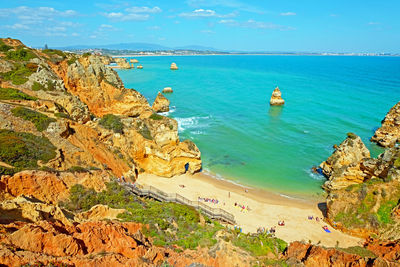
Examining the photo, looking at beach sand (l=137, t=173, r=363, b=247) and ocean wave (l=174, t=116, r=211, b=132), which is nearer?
beach sand (l=137, t=173, r=363, b=247)

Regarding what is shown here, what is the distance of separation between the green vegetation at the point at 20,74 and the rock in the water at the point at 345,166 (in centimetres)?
3771

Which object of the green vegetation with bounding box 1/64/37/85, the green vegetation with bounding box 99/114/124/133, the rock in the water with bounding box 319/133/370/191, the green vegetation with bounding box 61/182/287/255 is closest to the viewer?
the green vegetation with bounding box 61/182/287/255

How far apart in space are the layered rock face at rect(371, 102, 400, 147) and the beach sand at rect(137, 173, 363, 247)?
2326 cm

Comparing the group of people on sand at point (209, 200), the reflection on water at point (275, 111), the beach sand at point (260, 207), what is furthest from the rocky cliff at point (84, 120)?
the reflection on water at point (275, 111)

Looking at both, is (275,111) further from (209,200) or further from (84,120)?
(84,120)

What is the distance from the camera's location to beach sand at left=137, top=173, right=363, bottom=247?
22.5m

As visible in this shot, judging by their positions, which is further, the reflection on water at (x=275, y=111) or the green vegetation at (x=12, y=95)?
the reflection on water at (x=275, y=111)

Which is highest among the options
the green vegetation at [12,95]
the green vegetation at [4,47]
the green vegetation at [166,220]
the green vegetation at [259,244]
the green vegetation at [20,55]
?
the green vegetation at [4,47]

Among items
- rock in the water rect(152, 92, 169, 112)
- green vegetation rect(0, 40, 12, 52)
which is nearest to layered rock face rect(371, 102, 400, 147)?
rock in the water rect(152, 92, 169, 112)

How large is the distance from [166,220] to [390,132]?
42.6m

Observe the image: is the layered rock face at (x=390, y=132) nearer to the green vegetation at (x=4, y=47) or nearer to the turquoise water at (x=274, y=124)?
the turquoise water at (x=274, y=124)

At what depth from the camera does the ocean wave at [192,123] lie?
49719 mm

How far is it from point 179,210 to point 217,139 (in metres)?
26.6

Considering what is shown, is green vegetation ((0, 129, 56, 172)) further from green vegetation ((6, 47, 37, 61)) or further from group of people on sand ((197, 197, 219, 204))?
green vegetation ((6, 47, 37, 61))
